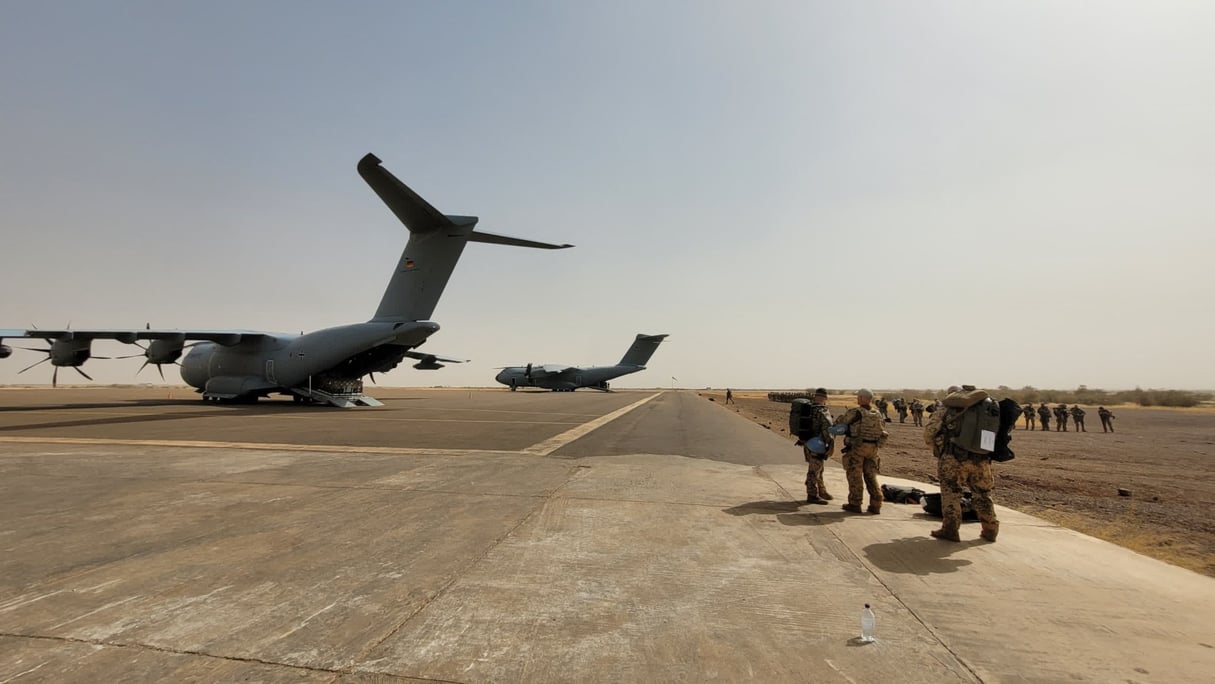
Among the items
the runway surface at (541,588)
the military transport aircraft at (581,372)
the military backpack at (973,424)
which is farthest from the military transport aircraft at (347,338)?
the military transport aircraft at (581,372)

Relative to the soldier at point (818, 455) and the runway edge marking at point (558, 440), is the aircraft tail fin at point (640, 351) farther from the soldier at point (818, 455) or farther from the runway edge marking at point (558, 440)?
the soldier at point (818, 455)

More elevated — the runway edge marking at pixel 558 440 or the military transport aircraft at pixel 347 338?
the military transport aircraft at pixel 347 338

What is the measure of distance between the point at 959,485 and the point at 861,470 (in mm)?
1320

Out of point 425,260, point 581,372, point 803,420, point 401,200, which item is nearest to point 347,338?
point 425,260

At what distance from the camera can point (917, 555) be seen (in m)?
4.96

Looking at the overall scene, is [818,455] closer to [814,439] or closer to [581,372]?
[814,439]

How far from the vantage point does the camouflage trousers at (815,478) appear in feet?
23.2

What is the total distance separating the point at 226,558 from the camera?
14.4ft

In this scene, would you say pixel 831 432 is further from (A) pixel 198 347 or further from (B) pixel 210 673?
(A) pixel 198 347

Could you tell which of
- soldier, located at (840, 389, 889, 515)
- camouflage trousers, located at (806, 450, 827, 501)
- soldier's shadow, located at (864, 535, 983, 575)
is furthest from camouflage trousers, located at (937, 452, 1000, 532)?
camouflage trousers, located at (806, 450, 827, 501)

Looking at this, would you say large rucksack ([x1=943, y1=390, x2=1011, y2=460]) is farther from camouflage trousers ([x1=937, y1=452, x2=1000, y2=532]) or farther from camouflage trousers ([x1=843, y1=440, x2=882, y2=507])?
camouflage trousers ([x1=843, y1=440, x2=882, y2=507])

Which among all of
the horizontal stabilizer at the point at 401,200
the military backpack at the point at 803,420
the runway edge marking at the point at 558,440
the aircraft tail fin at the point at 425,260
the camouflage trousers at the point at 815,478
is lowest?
the runway edge marking at the point at 558,440

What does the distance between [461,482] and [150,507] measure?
141 inches

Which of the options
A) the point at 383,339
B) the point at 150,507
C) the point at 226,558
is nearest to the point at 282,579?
the point at 226,558
